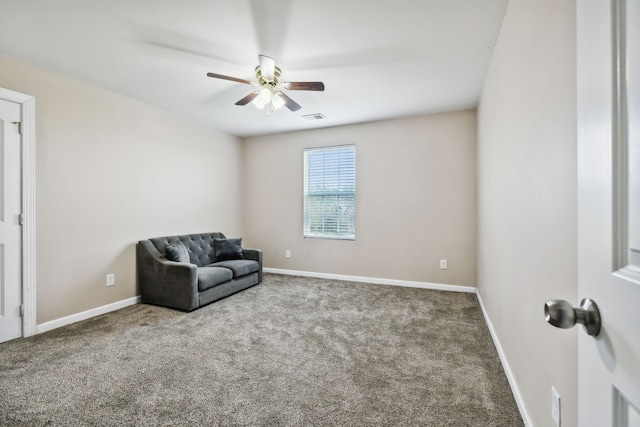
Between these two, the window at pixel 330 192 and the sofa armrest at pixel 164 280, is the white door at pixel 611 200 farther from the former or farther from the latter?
the window at pixel 330 192

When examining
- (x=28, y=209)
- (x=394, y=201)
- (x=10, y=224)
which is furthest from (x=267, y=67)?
(x=394, y=201)

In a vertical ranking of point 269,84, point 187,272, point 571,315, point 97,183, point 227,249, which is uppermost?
point 269,84

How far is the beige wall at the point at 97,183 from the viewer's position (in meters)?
2.87

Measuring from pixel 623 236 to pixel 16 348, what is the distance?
149 inches

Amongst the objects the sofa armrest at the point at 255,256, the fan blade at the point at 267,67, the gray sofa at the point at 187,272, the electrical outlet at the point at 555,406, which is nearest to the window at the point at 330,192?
the sofa armrest at the point at 255,256

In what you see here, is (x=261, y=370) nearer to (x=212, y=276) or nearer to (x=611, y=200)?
(x=212, y=276)

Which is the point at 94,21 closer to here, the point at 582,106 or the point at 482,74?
the point at 582,106

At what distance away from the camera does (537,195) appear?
142 cm

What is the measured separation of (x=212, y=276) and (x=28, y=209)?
182cm

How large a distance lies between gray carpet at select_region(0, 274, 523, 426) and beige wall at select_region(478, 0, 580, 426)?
435 millimetres

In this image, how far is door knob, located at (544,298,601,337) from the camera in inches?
21.9

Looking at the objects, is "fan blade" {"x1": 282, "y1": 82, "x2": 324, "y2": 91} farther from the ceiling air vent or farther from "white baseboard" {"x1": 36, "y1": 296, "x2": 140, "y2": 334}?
"white baseboard" {"x1": 36, "y1": 296, "x2": 140, "y2": 334}

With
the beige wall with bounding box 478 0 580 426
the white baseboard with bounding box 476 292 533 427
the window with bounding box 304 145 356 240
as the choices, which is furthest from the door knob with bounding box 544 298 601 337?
the window with bounding box 304 145 356 240

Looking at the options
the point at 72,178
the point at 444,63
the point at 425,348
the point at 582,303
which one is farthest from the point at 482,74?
the point at 72,178
